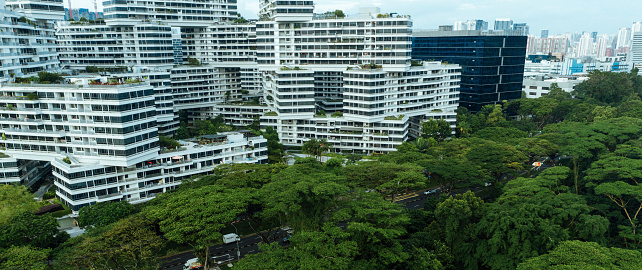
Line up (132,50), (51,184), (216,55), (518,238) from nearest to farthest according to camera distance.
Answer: (518,238) < (51,184) < (132,50) < (216,55)

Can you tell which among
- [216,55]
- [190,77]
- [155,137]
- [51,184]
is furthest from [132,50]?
[155,137]

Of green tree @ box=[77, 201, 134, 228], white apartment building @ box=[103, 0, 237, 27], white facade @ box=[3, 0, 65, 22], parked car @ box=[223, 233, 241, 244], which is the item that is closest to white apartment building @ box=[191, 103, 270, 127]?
white apartment building @ box=[103, 0, 237, 27]

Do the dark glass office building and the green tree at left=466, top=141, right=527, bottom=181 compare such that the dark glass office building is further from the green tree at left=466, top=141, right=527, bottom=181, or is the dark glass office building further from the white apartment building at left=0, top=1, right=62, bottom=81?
the white apartment building at left=0, top=1, right=62, bottom=81

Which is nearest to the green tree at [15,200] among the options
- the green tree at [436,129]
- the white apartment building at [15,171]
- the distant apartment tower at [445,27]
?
the white apartment building at [15,171]

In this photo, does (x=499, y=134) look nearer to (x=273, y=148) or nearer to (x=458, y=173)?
(x=458, y=173)

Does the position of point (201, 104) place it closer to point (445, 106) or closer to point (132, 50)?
point (132, 50)

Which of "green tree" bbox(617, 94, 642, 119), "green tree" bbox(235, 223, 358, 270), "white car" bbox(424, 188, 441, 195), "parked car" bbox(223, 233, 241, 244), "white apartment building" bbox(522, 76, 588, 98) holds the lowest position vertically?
"parked car" bbox(223, 233, 241, 244)

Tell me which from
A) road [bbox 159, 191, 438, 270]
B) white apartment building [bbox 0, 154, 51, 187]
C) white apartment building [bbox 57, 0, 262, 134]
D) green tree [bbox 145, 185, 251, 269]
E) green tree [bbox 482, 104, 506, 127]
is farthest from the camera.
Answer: green tree [bbox 482, 104, 506, 127]
